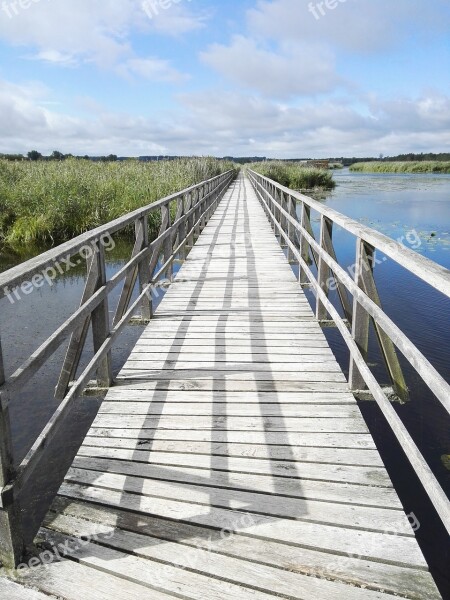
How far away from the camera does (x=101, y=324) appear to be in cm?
338

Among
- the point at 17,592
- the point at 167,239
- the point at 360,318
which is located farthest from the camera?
the point at 167,239

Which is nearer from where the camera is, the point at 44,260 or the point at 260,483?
the point at 44,260

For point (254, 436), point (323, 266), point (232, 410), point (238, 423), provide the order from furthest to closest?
point (323, 266), point (232, 410), point (238, 423), point (254, 436)

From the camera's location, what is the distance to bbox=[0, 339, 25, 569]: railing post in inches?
73.1

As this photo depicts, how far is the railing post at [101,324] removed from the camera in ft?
10.7

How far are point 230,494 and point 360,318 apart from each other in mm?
1545

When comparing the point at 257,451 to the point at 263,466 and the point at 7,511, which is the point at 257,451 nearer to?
the point at 263,466

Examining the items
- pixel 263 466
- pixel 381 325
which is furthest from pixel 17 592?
pixel 381 325

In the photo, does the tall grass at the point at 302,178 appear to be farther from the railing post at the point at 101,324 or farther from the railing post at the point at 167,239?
the railing post at the point at 101,324

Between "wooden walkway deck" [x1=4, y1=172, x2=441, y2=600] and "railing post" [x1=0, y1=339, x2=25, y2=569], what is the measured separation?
3.6 inches

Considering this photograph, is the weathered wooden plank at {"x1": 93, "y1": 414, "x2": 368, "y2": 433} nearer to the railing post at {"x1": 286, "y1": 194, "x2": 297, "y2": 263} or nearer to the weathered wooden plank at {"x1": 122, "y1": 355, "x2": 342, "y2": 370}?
the weathered wooden plank at {"x1": 122, "y1": 355, "x2": 342, "y2": 370}

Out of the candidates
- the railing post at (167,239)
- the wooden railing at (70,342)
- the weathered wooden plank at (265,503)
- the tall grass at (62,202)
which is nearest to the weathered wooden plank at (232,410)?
the wooden railing at (70,342)

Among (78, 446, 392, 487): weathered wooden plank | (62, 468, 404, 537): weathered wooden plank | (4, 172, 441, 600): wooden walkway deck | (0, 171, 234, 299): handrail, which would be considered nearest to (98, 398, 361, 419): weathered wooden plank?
(4, 172, 441, 600): wooden walkway deck

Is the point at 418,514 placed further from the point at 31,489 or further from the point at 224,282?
the point at 224,282
